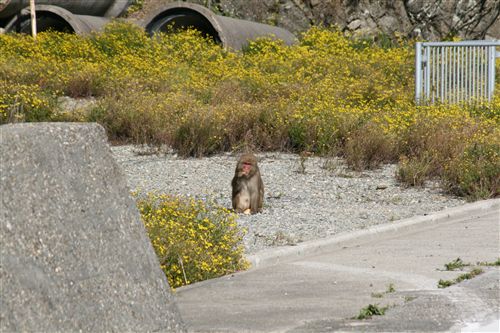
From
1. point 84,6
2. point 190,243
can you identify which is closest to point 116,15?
point 84,6

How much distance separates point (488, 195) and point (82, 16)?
20.0 meters

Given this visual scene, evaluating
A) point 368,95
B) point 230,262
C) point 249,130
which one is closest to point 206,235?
point 230,262

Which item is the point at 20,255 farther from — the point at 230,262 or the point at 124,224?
the point at 230,262

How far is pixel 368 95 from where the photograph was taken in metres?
23.0

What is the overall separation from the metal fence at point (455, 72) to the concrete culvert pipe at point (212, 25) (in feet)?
27.3

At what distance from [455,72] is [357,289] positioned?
1492 cm

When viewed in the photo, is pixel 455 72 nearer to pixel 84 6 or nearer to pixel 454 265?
pixel 454 265

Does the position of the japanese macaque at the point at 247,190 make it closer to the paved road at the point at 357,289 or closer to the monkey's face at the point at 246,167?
the monkey's face at the point at 246,167

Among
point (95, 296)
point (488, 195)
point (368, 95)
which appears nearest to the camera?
point (95, 296)

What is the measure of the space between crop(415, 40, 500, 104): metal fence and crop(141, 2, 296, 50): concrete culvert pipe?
328 inches

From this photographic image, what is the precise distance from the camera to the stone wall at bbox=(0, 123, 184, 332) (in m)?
5.16

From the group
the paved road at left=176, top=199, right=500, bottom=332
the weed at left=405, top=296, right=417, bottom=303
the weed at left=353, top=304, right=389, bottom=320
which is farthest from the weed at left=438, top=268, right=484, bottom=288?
the weed at left=353, top=304, right=389, bottom=320

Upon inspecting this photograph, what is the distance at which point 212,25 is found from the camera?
30406 millimetres

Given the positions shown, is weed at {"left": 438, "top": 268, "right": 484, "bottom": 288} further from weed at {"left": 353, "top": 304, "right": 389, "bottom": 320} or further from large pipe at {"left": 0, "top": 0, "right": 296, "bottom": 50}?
large pipe at {"left": 0, "top": 0, "right": 296, "bottom": 50}
